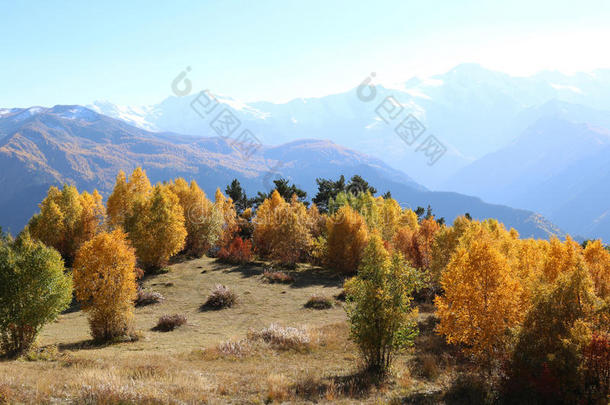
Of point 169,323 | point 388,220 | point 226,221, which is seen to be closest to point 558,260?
point 388,220

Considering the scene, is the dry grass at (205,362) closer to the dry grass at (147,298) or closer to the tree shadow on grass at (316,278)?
the dry grass at (147,298)

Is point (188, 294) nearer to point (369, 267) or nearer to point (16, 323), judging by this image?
point (16, 323)

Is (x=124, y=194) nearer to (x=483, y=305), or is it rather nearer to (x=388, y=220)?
(x=388, y=220)

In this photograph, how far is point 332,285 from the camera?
52.0 meters

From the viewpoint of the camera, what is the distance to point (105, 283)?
29.2 meters

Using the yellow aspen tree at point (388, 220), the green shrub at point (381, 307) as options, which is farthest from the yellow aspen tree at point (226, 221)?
the green shrub at point (381, 307)

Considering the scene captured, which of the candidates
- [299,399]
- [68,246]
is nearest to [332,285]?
[299,399]

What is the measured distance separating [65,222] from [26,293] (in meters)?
43.1

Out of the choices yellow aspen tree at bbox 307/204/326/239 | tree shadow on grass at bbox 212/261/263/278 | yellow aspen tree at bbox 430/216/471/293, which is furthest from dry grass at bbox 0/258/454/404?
yellow aspen tree at bbox 307/204/326/239

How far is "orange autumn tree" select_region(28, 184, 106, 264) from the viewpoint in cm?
6012

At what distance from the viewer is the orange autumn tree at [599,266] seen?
3656 cm

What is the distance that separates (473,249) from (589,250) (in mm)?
31085

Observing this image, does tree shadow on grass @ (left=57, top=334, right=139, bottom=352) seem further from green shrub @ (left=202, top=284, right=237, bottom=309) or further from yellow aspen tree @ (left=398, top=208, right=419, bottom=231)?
yellow aspen tree @ (left=398, top=208, right=419, bottom=231)

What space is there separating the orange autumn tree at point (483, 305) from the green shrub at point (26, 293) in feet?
88.2
